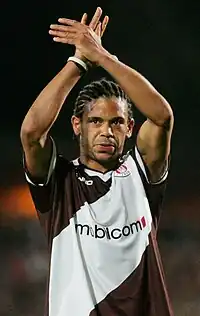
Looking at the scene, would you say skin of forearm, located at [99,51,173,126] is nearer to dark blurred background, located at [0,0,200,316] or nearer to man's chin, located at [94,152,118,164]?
man's chin, located at [94,152,118,164]

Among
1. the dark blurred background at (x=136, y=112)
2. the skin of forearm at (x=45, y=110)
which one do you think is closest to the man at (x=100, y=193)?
the skin of forearm at (x=45, y=110)

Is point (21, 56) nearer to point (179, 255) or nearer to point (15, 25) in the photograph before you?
point (15, 25)

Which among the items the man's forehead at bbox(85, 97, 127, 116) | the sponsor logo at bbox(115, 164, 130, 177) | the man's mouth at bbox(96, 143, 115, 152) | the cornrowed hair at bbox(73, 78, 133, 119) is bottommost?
the sponsor logo at bbox(115, 164, 130, 177)

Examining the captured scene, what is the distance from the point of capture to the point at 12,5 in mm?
1887

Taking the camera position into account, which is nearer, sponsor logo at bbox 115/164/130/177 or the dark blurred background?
sponsor logo at bbox 115/164/130/177

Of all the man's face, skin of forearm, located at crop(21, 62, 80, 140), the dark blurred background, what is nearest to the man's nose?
the man's face

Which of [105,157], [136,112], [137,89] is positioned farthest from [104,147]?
[136,112]

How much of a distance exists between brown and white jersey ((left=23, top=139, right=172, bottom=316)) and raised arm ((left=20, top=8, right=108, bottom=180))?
33 millimetres

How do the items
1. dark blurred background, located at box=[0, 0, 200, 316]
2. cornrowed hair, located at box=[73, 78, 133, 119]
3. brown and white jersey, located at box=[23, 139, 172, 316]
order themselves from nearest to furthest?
brown and white jersey, located at box=[23, 139, 172, 316], cornrowed hair, located at box=[73, 78, 133, 119], dark blurred background, located at box=[0, 0, 200, 316]

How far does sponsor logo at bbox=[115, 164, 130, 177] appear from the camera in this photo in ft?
3.89

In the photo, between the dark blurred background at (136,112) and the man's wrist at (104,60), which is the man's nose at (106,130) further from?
the dark blurred background at (136,112)

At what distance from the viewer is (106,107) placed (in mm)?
1192

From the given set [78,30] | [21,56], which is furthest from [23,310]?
[78,30]

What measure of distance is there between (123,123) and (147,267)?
0.27 metres
